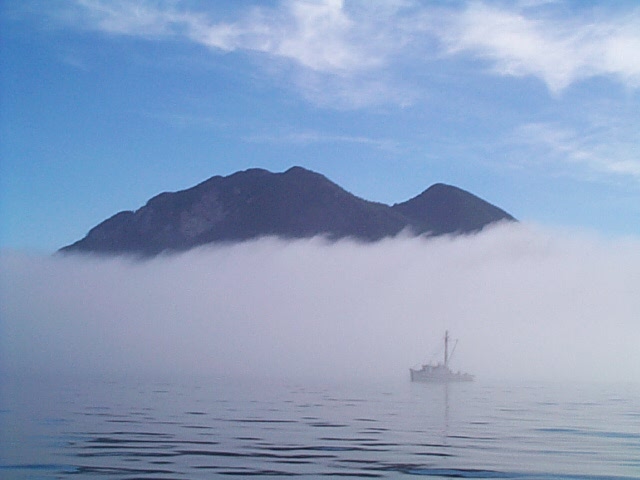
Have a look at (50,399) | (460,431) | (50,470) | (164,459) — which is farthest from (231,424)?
(50,399)

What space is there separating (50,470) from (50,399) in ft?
199

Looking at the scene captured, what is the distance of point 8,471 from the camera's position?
35531mm

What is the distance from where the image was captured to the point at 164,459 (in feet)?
127

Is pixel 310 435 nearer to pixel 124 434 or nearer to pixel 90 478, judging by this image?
pixel 124 434

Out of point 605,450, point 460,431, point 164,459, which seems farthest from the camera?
point 460,431

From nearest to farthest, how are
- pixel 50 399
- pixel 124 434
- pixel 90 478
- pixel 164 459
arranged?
1. pixel 90 478
2. pixel 164 459
3. pixel 124 434
4. pixel 50 399

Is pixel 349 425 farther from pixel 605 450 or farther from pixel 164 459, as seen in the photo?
pixel 164 459

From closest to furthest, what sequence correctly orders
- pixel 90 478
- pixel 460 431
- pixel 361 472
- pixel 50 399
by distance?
pixel 90 478 → pixel 361 472 → pixel 460 431 → pixel 50 399

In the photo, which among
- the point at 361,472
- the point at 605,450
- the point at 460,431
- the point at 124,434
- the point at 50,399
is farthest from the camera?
the point at 50,399

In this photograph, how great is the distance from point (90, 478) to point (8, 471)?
198 inches

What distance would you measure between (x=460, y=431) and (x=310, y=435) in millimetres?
12293

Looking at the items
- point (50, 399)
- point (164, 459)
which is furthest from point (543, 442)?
point (50, 399)

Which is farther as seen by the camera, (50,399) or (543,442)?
(50,399)

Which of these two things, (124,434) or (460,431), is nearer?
(124,434)
